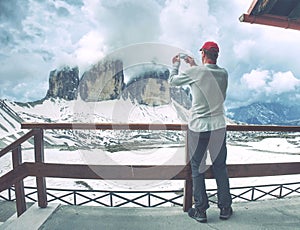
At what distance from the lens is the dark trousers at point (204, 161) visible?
169 centimetres

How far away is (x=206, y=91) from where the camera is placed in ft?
5.33

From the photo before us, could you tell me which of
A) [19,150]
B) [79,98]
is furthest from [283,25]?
[19,150]

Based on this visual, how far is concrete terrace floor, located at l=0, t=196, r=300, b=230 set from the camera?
5.80 ft

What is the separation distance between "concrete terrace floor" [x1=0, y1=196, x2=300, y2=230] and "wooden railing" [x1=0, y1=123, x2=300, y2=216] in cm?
17

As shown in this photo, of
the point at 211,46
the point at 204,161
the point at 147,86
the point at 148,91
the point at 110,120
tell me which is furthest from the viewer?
the point at 148,91

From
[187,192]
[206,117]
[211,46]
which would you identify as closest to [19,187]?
[187,192]

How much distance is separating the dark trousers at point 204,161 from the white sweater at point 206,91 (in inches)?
2.8

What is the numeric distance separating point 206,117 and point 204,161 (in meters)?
0.37

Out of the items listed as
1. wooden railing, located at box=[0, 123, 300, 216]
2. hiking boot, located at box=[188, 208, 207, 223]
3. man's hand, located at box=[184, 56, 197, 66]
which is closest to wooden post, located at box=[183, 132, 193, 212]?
wooden railing, located at box=[0, 123, 300, 216]

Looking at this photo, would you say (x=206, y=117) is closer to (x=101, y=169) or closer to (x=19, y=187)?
(x=101, y=169)

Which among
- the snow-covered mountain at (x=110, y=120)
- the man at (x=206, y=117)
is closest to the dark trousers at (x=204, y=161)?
the man at (x=206, y=117)

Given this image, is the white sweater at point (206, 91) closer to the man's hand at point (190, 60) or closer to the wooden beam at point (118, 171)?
the man's hand at point (190, 60)

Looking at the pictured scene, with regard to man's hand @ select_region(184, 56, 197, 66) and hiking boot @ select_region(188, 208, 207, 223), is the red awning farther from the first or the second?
hiking boot @ select_region(188, 208, 207, 223)

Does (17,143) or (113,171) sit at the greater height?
(17,143)
